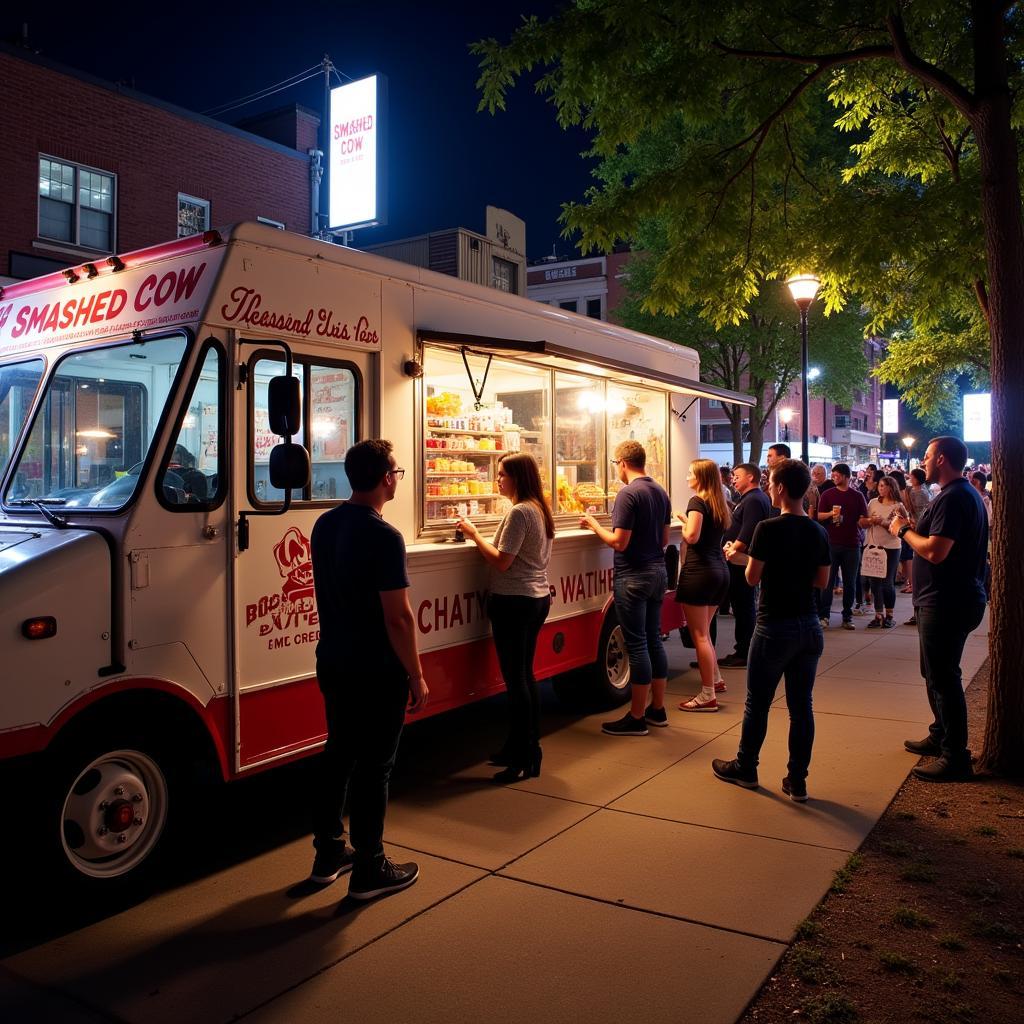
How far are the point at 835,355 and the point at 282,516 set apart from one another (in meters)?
25.9

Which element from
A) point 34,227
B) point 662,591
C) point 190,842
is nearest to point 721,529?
point 662,591

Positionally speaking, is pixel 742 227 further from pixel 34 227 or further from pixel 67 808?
pixel 34 227

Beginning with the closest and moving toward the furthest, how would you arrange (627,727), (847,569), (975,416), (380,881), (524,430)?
(380,881) < (627,727) < (524,430) < (847,569) < (975,416)

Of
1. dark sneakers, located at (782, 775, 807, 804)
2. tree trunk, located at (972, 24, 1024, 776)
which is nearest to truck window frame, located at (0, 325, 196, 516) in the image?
dark sneakers, located at (782, 775, 807, 804)

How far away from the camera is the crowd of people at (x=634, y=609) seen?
3.96 meters

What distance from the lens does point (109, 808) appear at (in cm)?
394

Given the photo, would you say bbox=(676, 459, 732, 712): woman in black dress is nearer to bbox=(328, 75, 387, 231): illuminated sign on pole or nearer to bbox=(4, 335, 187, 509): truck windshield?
bbox=(4, 335, 187, 509): truck windshield

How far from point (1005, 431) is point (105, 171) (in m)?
16.5

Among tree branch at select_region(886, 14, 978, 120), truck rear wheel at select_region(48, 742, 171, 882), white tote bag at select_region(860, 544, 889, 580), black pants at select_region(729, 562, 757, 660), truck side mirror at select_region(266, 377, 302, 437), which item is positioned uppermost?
tree branch at select_region(886, 14, 978, 120)

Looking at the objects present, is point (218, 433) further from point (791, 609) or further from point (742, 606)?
point (742, 606)

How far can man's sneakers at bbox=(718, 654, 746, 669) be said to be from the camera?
30.9 ft

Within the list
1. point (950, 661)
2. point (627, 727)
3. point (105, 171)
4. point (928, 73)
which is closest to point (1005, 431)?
point (950, 661)

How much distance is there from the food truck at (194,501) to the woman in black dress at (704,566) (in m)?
1.89

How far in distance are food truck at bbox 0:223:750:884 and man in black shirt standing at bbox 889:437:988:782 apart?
248cm
